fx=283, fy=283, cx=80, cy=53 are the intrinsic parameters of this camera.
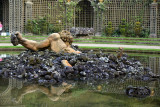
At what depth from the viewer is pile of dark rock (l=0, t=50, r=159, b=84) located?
313 inches

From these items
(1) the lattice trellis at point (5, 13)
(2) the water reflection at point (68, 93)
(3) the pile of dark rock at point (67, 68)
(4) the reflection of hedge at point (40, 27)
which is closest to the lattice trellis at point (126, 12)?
(4) the reflection of hedge at point (40, 27)

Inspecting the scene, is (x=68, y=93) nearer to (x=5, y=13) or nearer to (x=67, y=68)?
(x=67, y=68)

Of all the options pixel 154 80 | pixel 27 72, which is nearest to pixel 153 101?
pixel 154 80

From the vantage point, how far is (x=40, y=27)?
85.5ft

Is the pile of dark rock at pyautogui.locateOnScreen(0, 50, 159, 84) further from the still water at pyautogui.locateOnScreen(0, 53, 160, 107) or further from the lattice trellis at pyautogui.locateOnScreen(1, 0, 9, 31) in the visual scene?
the lattice trellis at pyautogui.locateOnScreen(1, 0, 9, 31)

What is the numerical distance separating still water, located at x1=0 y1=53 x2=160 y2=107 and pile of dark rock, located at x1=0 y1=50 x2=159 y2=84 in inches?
19.9

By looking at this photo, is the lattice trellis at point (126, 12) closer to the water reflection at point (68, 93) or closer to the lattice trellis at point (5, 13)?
the lattice trellis at point (5, 13)

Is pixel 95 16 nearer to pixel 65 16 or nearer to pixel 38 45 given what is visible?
pixel 65 16

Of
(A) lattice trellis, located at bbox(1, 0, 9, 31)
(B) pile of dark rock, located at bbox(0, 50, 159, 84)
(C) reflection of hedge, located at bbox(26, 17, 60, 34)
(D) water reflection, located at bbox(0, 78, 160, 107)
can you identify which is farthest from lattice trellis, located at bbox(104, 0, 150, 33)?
(D) water reflection, located at bbox(0, 78, 160, 107)

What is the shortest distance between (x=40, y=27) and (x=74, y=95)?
20670 mm

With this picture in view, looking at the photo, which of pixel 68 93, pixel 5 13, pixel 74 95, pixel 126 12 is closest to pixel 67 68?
pixel 68 93

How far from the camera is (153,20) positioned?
2495 centimetres

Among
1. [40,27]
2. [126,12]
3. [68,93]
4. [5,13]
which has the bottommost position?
[68,93]

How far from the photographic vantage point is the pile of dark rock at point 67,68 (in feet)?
26.1
